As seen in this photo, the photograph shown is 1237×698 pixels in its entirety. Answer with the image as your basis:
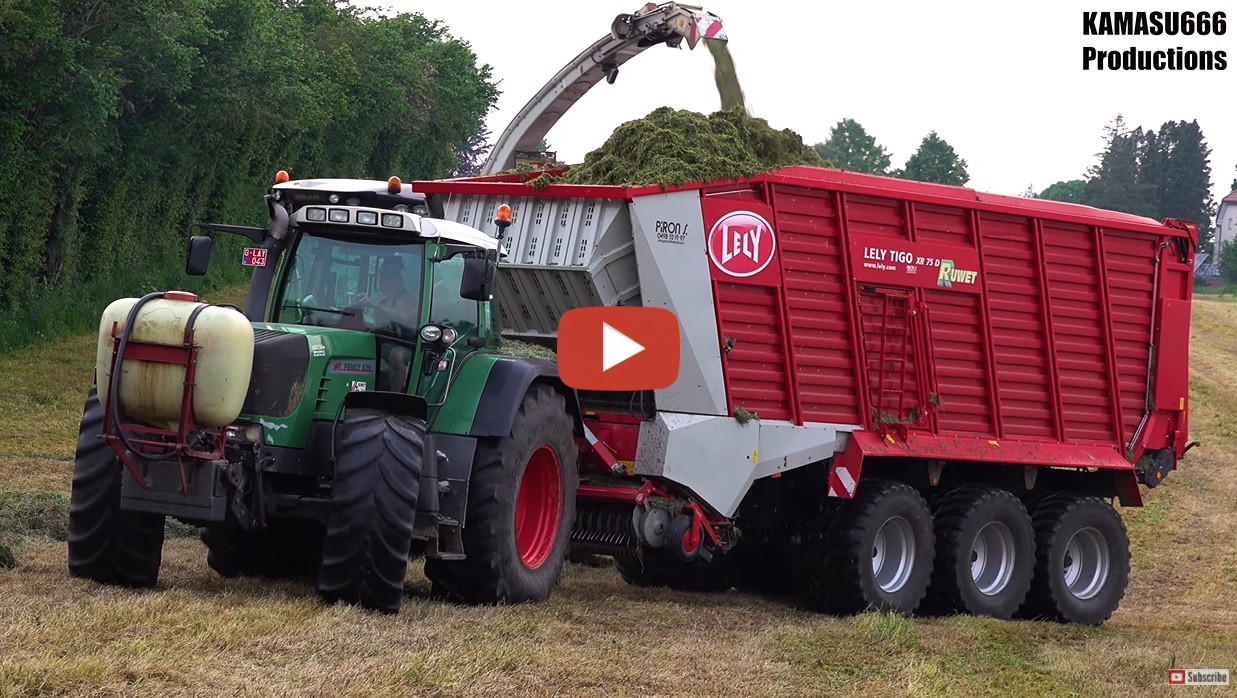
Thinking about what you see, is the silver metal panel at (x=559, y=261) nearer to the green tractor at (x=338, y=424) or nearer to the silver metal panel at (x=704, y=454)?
the green tractor at (x=338, y=424)

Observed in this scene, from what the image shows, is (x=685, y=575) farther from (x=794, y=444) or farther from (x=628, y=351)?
(x=628, y=351)

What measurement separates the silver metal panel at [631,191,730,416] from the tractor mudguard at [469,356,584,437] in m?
1.18

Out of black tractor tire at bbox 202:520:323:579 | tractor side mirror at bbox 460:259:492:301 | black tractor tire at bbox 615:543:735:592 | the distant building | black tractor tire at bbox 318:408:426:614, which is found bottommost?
black tractor tire at bbox 615:543:735:592

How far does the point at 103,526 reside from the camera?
895cm

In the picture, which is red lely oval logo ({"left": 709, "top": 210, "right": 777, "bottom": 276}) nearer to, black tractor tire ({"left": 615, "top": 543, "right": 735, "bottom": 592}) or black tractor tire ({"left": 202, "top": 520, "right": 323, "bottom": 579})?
black tractor tire ({"left": 615, "top": 543, "right": 735, "bottom": 592})

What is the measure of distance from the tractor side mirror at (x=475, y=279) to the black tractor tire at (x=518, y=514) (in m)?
0.82

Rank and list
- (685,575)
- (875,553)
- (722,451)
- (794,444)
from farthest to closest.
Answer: (685,575) < (875,553) < (794,444) < (722,451)

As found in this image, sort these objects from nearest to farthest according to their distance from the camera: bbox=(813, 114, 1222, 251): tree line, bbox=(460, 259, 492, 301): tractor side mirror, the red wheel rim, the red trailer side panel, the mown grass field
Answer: the mown grass field
bbox=(460, 259, 492, 301): tractor side mirror
the red wheel rim
the red trailer side panel
bbox=(813, 114, 1222, 251): tree line

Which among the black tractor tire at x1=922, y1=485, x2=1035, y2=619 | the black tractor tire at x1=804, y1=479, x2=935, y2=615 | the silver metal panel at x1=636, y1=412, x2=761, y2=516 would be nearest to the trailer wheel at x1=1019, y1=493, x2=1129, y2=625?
the black tractor tire at x1=922, y1=485, x2=1035, y2=619

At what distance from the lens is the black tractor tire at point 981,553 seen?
488 inches

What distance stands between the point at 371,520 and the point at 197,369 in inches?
48.6

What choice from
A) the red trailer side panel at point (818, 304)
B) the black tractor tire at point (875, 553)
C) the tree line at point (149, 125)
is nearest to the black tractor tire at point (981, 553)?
the black tractor tire at point (875, 553)

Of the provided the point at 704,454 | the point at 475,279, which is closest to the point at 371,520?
the point at 475,279

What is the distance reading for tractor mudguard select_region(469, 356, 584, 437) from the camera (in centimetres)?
944
